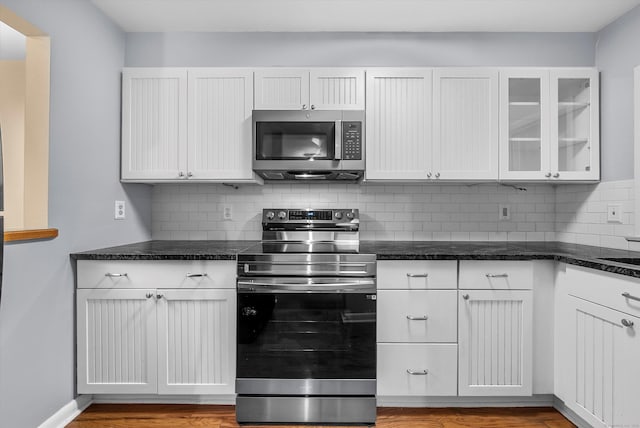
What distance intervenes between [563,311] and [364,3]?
211 centimetres

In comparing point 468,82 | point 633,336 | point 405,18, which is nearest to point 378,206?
point 468,82

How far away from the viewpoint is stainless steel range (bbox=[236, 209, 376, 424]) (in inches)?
83.7

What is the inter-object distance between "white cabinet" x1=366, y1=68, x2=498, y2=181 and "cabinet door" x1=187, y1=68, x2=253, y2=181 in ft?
2.68

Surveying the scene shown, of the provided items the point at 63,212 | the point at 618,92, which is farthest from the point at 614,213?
the point at 63,212

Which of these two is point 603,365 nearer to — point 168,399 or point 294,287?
point 294,287

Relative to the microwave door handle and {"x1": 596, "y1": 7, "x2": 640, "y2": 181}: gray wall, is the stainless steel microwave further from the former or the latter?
{"x1": 596, "y1": 7, "x2": 640, "y2": 181}: gray wall

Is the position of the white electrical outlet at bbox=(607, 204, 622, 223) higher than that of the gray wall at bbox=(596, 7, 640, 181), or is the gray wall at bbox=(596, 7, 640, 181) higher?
the gray wall at bbox=(596, 7, 640, 181)

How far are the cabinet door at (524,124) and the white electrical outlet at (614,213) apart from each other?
0.41 meters

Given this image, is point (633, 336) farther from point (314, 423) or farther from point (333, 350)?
point (314, 423)

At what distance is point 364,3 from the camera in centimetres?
239

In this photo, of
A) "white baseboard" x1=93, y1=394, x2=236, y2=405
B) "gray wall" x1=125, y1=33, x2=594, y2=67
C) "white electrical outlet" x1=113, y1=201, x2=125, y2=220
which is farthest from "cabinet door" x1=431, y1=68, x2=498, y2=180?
"white electrical outlet" x1=113, y1=201, x2=125, y2=220

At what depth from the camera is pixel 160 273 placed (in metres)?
2.19

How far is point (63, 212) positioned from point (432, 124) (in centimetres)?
223

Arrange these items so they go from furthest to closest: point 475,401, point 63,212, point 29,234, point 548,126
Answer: point 548,126 → point 475,401 → point 63,212 → point 29,234
